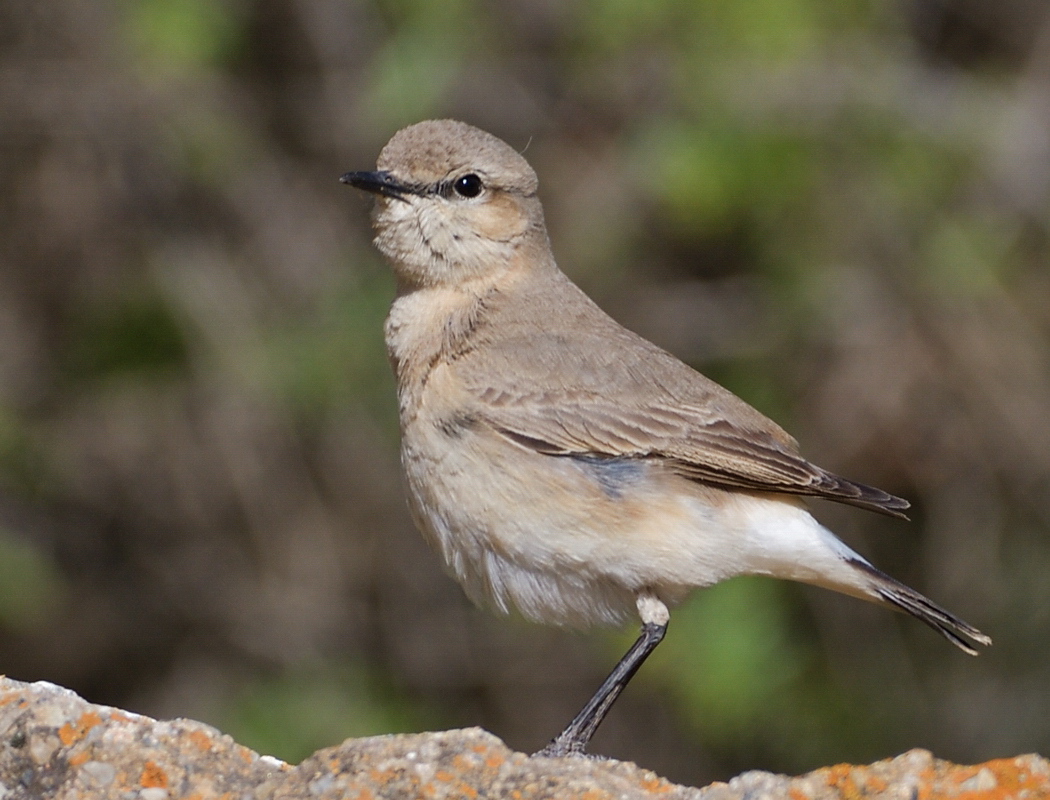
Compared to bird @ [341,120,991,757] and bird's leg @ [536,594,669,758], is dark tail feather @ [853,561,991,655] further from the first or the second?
bird's leg @ [536,594,669,758]

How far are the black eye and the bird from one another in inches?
1.2

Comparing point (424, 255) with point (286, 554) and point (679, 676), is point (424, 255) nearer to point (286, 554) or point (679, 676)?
point (679, 676)

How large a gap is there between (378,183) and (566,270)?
3237mm

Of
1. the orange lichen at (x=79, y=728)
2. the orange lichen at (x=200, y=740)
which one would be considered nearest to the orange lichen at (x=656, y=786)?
the orange lichen at (x=200, y=740)

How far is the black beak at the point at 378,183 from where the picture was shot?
5289 millimetres

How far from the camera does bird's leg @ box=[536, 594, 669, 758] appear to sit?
4.70 m

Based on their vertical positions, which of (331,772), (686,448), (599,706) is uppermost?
(686,448)

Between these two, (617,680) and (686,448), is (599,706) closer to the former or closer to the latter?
→ (617,680)

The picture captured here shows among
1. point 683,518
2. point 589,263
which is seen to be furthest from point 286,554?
point 683,518

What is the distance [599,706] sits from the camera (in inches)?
188

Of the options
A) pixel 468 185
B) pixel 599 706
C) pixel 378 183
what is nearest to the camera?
pixel 599 706

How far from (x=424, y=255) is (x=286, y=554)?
4.30 meters

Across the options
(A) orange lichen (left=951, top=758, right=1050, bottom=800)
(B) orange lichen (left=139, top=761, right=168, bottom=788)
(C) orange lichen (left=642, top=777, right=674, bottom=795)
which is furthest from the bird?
(B) orange lichen (left=139, top=761, right=168, bottom=788)

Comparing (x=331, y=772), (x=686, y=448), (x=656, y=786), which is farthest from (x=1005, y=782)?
(x=686, y=448)
